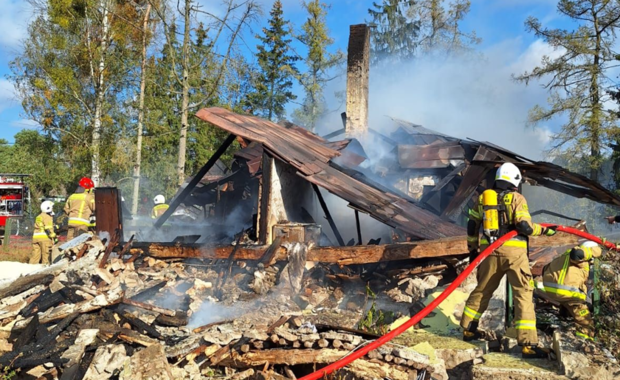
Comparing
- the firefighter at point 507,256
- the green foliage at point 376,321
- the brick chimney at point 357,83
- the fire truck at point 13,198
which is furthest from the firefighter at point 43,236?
the firefighter at point 507,256

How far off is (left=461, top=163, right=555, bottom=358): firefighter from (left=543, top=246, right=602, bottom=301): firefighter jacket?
1.70 feet

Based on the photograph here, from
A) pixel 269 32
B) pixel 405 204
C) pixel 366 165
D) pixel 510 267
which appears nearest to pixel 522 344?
pixel 510 267

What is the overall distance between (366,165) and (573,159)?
34.6 feet

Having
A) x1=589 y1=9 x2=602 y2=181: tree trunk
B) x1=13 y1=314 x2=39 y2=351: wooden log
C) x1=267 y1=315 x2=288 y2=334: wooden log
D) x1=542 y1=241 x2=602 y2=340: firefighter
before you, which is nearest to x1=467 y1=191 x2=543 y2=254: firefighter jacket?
x1=542 y1=241 x2=602 y2=340: firefighter

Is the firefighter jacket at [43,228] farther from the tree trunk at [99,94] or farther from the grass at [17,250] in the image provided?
the tree trunk at [99,94]

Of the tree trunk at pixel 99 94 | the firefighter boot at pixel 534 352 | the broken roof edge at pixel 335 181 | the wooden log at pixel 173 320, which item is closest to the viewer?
the firefighter boot at pixel 534 352

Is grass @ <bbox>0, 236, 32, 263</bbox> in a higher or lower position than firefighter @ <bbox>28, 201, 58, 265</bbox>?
lower

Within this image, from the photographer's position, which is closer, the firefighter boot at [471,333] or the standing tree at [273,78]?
the firefighter boot at [471,333]

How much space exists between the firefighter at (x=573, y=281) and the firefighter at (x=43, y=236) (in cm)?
978

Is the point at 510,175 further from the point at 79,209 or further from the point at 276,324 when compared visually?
the point at 79,209

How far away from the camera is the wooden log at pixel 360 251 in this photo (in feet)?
19.5

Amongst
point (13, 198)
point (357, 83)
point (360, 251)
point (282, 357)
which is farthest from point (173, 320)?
point (13, 198)

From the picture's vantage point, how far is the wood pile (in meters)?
4.15

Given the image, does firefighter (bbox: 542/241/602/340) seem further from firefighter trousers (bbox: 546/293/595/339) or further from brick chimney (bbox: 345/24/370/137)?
brick chimney (bbox: 345/24/370/137)
